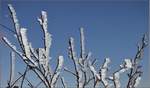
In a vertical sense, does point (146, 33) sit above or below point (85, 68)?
above

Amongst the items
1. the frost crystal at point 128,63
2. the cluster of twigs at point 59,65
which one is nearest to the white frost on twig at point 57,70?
the cluster of twigs at point 59,65

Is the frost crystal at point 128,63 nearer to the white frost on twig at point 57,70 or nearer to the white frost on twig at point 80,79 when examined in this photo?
the white frost on twig at point 80,79

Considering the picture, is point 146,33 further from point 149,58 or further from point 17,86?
point 17,86

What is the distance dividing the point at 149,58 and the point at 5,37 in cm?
92

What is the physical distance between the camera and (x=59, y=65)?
208cm

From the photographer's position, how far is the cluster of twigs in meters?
2.00

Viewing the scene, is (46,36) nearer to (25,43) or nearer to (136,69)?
(25,43)

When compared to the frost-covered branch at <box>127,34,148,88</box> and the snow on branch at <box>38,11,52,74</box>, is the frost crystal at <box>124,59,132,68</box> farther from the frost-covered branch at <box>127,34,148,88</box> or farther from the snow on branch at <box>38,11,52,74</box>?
the snow on branch at <box>38,11,52,74</box>

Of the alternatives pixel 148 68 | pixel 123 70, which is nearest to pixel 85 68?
pixel 123 70

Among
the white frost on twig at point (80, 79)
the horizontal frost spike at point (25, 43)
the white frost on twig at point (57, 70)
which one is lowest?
the white frost on twig at point (80, 79)

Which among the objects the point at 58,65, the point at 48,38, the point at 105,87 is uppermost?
the point at 48,38

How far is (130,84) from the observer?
214 centimetres

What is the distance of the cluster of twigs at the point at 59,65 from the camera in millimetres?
1995

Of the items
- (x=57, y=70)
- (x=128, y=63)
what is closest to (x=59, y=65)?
(x=57, y=70)
